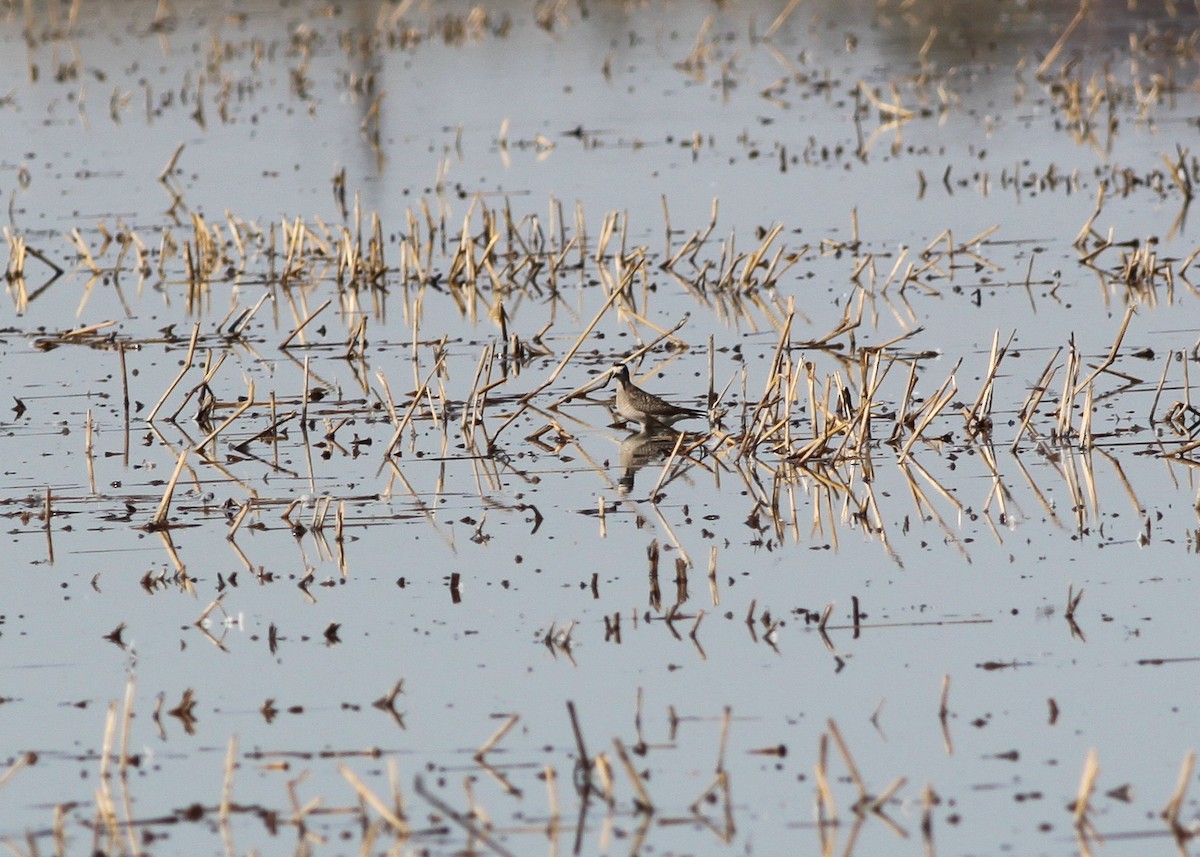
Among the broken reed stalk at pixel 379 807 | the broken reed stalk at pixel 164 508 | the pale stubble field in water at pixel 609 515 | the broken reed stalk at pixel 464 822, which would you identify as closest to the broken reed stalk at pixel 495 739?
the pale stubble field in water at pixel 609 515

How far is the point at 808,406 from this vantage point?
1420cm

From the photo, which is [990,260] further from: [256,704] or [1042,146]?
[256,704]

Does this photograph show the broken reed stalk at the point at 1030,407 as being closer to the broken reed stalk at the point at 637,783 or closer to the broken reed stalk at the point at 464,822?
the broken reed stalk at the point at 637,783

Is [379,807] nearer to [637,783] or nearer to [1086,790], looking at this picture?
[637,783]

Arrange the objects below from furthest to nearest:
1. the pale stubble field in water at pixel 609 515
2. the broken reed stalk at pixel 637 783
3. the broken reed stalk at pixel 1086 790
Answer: the pale stubble field in water at pixel 609 515
the broken reed stalk at pixel 637 783
the broken reed stalk at pixel 1086 790

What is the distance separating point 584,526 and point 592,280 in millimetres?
9447

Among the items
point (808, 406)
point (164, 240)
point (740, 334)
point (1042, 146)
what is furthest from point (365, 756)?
point (1042, 146)

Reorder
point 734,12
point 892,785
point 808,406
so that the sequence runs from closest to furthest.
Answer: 1. point 892,785
2. point 808,406
3. point 734,12

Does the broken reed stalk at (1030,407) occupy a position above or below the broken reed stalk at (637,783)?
above

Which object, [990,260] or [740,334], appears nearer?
[740,334]

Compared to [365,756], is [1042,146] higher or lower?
higher

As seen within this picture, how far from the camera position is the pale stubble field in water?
24.1 feet

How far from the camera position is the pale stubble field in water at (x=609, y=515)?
290 inches

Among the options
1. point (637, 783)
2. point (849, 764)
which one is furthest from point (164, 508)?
point (849, 764)
